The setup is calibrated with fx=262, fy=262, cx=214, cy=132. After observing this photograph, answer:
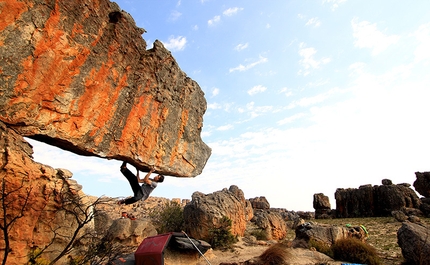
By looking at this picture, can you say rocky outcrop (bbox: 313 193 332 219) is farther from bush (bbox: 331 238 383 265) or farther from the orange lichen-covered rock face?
the orange lichen-covered rock face

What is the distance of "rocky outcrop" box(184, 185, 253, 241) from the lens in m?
14.1

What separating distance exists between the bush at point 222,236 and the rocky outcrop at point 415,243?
7393 millimetres

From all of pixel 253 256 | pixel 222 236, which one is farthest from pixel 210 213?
pixel 253 256

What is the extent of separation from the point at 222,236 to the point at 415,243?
8.07 metres

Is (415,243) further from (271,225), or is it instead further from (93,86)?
(93,86)

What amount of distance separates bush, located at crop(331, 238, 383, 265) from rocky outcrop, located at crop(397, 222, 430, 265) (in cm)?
106

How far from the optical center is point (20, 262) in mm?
5531

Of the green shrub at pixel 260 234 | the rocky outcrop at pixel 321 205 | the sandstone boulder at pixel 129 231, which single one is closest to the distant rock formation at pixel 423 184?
the rocky outcrop at pixel 321 205

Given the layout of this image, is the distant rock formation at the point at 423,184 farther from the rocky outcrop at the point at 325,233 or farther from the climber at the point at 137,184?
the climber at the point at 137,184

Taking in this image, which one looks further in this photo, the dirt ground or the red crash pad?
the dirt ground

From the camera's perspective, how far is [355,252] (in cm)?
1062

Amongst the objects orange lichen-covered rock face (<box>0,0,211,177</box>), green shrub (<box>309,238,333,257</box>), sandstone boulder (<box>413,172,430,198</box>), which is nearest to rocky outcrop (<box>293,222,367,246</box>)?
green shrub (<box>309,238,333,257</box>)

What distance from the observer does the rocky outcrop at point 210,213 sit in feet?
46.4

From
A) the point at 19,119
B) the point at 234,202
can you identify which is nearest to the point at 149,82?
the point at 19,119
